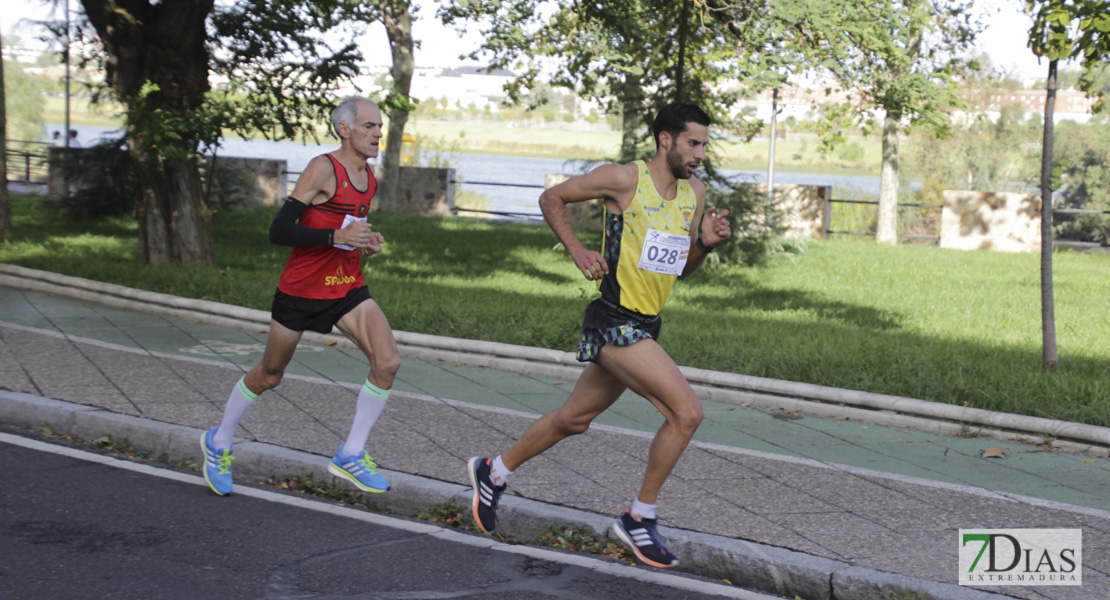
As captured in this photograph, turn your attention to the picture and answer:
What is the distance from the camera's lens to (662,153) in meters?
4.64

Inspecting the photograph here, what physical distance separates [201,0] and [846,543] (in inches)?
432

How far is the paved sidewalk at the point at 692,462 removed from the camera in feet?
15.1

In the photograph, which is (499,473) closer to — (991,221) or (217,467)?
(217,467)

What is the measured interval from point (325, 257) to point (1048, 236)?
6.21m

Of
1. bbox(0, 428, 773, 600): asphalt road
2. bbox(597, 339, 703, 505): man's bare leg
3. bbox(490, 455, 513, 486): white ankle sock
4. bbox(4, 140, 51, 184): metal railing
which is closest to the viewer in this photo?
bbox(0, 428, 773, 600): asphalt road

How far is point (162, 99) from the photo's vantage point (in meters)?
13.1

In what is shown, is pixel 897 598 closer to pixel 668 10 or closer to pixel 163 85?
pixel 163 85

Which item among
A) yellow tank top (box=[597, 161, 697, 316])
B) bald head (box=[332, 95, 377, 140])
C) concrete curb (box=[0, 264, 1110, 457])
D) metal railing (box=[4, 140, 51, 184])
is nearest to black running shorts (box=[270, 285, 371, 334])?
bald head (box=[332, 95, 377, 140])

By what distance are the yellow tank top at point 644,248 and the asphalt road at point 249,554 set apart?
3.85 ft

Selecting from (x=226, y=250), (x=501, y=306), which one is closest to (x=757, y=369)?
(x=501, y=306)

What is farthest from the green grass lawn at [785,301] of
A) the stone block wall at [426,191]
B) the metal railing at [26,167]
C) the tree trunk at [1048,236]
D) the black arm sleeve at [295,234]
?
the metal railing at [26,167]

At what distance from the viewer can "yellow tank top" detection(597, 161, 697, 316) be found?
457 centimetres

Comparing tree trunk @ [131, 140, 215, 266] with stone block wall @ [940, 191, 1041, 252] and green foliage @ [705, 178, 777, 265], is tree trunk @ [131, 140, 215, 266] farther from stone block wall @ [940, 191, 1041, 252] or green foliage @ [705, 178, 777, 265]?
stone block wall @ [940, 191, 1041, 252]

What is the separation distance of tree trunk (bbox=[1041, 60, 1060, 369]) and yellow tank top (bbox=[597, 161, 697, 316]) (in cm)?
507
